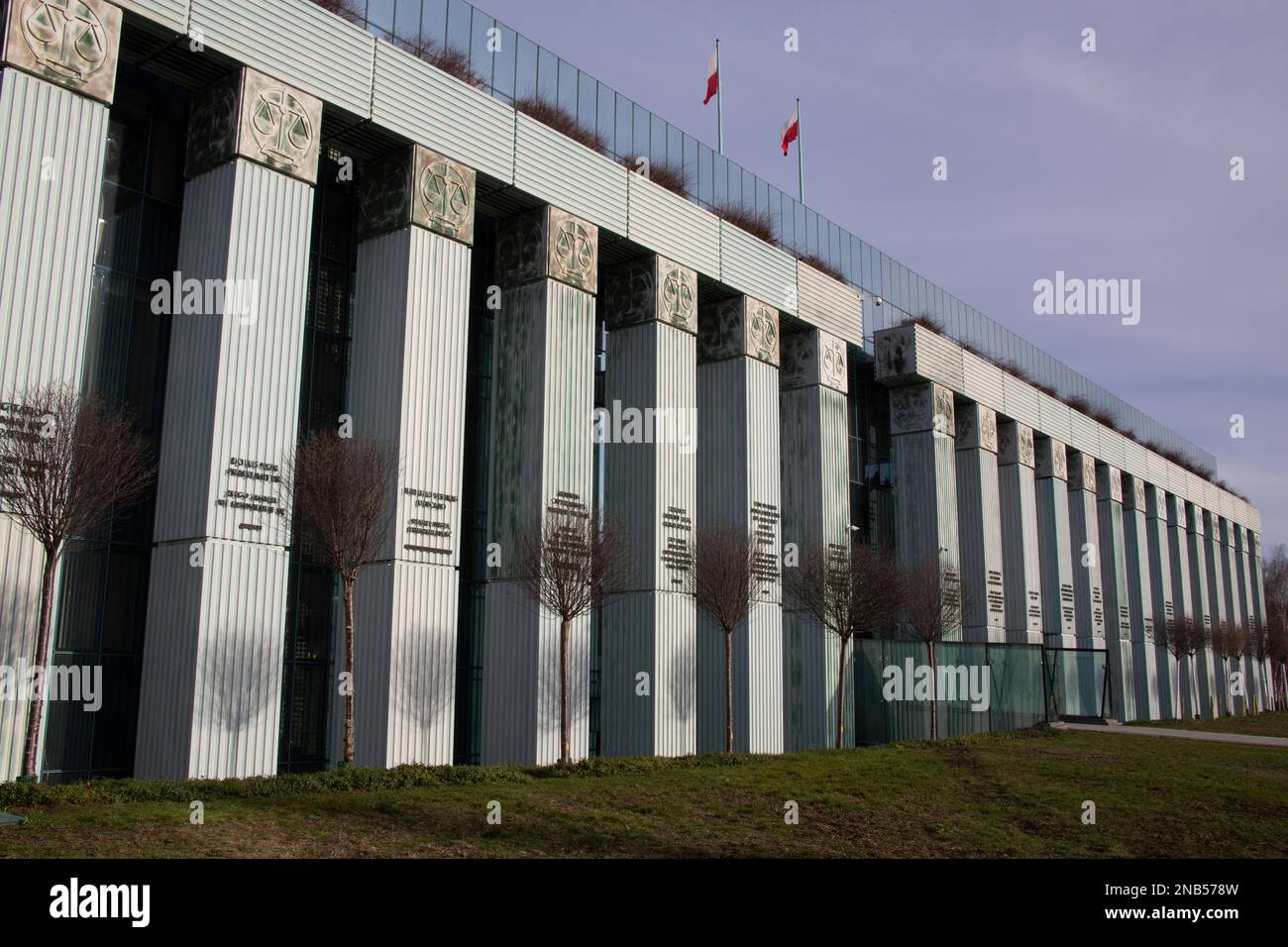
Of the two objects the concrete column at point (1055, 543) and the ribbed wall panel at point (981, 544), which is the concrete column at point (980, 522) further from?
the concrete column at point (1055, 543)

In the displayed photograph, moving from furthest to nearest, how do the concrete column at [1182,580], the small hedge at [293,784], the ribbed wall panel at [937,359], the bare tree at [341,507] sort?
the concrete column at [1182,580]
the ribbed wall panel at [937,359]
the bare tree at [341,507]
the small hedge at [293,784]

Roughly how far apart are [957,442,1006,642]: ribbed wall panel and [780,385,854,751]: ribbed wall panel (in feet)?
33.6

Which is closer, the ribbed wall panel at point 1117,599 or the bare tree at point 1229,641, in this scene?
the ribbed wall panel at point 1117,599

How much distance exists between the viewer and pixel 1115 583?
56.5 m

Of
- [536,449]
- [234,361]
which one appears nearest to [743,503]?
[536,449]

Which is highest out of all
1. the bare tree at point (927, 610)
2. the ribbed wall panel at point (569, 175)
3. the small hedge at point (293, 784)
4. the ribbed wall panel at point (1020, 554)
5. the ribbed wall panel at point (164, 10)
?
the ribbed wall panel at point (569, 175)

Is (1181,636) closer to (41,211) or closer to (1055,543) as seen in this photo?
(1055,543)

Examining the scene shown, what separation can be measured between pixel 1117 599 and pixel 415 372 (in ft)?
149

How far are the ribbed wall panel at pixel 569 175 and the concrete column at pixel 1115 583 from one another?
38628mm

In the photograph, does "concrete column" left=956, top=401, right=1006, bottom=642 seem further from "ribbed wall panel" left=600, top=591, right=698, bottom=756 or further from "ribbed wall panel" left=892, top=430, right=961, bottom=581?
"ribbed wall panel" left=600, top=591, right=698, bottom=756

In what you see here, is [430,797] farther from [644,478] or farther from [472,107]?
[472,107]

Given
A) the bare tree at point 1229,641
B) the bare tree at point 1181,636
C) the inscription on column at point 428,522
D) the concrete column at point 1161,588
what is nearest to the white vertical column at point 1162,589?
the concrete column at point 1161,588

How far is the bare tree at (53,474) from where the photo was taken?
49.4 feet
